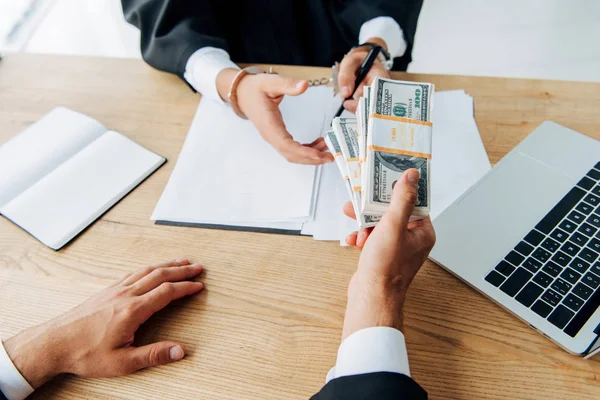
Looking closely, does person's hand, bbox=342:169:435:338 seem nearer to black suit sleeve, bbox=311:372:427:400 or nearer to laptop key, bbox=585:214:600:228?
black suit sleeve, bbox=311:372:427:400

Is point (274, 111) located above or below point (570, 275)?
above

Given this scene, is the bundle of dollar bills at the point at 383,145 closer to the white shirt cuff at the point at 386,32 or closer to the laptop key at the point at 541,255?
A: the laptop key at the point at 541,255

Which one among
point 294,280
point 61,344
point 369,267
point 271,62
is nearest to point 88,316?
point 61,344

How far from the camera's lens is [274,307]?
673mm

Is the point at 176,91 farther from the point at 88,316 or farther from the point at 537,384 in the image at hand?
the point at 537,384

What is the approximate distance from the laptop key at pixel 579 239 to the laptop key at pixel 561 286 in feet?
0.26

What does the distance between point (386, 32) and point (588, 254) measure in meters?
0.68

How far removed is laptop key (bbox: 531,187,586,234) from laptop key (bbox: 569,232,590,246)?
3 centimetres

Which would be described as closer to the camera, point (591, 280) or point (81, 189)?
point (591, 280)

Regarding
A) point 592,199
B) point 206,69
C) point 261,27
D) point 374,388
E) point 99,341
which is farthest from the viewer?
point 261,27

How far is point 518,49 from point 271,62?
1613 millimetres

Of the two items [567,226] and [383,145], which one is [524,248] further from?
[383,145]

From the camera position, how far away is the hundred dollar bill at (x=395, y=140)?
2.08 ft

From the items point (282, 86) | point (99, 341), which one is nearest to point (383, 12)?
point (282, 86)
